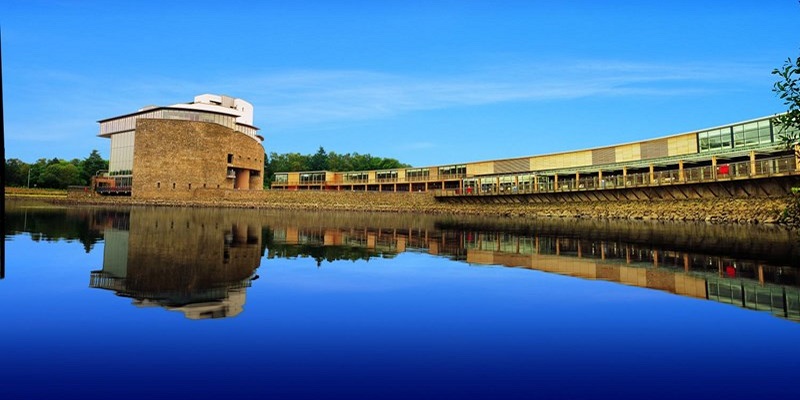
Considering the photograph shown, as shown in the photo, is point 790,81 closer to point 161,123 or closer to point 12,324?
point 12,324

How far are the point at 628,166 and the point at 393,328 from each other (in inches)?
2460

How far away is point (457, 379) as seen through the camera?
6062mm

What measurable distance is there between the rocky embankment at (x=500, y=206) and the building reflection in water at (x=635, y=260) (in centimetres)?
1127

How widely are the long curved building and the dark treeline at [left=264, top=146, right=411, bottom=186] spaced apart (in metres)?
58.5

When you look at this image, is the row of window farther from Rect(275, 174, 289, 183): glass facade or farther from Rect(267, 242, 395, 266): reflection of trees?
Rect(267, 242, 395, 266): reflection of trees

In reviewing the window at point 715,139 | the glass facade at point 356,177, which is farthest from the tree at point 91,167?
the window at point 715,139

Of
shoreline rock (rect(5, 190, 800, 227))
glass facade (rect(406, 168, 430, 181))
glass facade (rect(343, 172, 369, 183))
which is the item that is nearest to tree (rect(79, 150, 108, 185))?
shoreline rock (rect(5, 190, 800, 227))

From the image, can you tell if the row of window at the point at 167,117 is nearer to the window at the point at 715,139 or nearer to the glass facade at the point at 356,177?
the glass facade at the point at 356,177

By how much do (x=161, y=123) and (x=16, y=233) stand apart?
74.3 m

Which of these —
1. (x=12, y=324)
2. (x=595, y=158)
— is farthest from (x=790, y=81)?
(x=595, y=158)

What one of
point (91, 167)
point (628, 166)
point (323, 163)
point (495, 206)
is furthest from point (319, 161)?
point (628, 166)

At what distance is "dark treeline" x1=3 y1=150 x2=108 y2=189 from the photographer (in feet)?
439

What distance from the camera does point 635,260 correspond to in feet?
60.1

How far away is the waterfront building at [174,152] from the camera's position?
93.9 m
